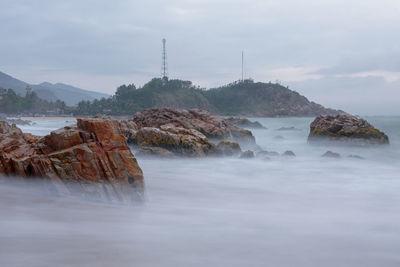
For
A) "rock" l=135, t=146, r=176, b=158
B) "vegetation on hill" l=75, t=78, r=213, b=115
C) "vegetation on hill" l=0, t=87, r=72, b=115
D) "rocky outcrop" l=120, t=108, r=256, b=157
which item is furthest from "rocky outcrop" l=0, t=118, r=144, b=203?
"vegetation on hill" l=0, t=87, r=72, b=115

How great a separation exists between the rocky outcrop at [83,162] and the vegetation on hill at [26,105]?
10887cm

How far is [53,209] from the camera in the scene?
247 inches

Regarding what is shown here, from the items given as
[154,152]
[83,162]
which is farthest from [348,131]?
[83,162]

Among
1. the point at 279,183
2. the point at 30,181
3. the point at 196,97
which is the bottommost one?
the point at 279,183

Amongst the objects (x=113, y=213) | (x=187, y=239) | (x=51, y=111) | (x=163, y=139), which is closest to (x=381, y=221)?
(x=187, y=239)

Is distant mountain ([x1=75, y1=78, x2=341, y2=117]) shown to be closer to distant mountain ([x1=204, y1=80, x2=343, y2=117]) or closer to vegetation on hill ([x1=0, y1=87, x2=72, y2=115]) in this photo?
distant mountain ([x1=204, y1=80, x2=343, y2=117])

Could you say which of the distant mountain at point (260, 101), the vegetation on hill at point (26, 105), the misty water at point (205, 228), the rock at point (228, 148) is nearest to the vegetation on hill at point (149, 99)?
the distant mountain at point (260, 101)

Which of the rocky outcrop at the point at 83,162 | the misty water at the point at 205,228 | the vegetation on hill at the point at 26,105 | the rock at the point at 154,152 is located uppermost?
the vegetation on hill at the point at 26,105

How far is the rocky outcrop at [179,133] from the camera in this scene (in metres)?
14.7

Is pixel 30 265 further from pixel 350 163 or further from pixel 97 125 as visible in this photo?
pixel 350 163

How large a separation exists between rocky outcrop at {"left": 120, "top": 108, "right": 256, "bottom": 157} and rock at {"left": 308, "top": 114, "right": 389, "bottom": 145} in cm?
570

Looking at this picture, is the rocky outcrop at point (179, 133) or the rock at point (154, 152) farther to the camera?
the rocky outcrop at point (179, 133)

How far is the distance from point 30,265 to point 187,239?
222 centimetres

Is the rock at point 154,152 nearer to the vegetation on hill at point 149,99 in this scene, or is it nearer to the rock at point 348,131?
the rock at point 348,131
